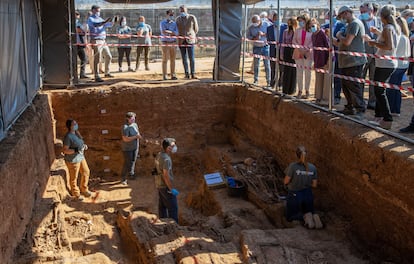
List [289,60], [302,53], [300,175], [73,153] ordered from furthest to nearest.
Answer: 1. [289,60]
2. [302,53]
3. [73,153]
4. [300,175]

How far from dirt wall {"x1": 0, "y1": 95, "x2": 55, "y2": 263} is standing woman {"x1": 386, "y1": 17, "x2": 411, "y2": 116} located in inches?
263

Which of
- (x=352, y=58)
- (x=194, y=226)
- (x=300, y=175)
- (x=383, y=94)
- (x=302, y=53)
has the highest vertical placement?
(x=302, y=53)

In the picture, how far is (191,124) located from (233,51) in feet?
8.14

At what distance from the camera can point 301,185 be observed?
26.2 ft

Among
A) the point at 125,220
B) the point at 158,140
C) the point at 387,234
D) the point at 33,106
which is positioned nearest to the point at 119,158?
the point at 158,140

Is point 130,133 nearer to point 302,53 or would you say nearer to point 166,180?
point 166,180

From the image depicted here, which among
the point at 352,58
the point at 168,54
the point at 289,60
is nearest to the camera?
the point at 352,58

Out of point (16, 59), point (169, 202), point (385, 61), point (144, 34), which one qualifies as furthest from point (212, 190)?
point (144, 34)

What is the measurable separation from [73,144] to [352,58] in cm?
579

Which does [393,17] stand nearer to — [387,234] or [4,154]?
[387,234]

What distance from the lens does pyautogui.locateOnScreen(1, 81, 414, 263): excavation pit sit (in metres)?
6.82

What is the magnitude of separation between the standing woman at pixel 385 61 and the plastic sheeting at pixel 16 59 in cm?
629

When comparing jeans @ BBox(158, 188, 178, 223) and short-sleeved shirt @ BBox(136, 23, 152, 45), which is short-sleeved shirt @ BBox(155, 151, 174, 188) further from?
short-sleeved shirt @ BBox(136, 23, 152, 45)

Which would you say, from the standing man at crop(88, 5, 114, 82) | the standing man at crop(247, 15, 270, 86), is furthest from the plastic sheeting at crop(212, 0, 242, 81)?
the standing man at crop(88, 5, 114, 82)
